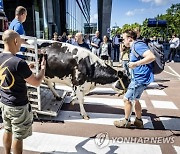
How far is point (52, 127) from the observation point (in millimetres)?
5391

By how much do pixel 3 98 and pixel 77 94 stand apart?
2677 millimetres

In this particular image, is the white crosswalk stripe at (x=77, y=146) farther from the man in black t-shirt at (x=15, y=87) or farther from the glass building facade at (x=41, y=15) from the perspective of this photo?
the glass building facade at (x=41, y=15)

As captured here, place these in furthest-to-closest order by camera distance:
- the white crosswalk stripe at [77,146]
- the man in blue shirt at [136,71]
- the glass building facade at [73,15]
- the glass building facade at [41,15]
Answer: the glass building facade at [73,15] → the glass building facade at [41,15] → the man in blue shirt at [136,71] → the white crosswalk stripe at [77,146]

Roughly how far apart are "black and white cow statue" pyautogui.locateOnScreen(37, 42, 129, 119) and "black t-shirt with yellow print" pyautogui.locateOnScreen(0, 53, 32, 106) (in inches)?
96.5

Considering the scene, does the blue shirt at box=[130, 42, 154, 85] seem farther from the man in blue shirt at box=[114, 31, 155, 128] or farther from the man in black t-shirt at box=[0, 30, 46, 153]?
the man in black t-shirt at box=[0, 30, 46, 153]

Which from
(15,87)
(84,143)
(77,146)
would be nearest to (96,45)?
(84,143)

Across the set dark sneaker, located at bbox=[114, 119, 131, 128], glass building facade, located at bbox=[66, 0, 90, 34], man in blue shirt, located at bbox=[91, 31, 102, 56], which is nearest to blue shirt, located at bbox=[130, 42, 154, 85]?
dark sneaker, located at bbox=[114, 119, 131, 128]

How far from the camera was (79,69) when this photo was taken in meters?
5.79

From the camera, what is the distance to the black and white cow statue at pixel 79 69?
581 cm

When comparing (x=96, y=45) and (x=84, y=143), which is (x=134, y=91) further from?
(x=96, y=45)

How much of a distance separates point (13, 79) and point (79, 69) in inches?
103

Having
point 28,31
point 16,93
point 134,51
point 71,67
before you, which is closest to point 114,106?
point 71,67

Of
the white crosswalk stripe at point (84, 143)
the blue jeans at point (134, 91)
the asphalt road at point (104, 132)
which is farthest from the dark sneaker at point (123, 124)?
the blue jeans at point (134, 91)

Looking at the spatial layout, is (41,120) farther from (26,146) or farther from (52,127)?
(26,146)
